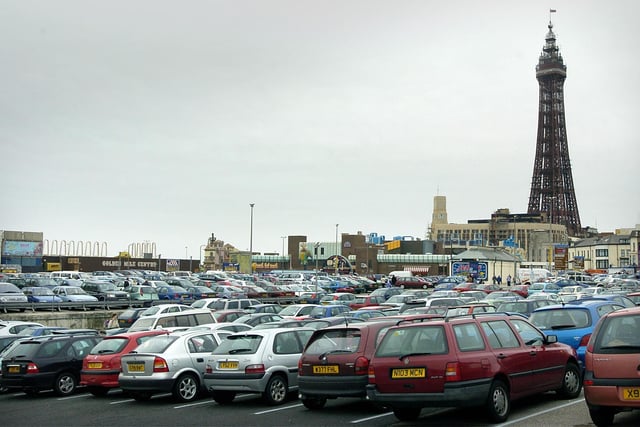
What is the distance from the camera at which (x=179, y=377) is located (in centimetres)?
1571

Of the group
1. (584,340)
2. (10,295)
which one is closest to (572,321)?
(584,340)

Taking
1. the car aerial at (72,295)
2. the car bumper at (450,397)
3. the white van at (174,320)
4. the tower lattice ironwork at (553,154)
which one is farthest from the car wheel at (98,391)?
the tower lattice ironwork at (553,154)

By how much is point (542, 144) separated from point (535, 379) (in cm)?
18129

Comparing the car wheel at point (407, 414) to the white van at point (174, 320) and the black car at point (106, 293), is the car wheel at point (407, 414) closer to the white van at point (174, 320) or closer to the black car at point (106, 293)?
the white van at point (174, 320)

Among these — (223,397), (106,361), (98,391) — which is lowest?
(98,391)

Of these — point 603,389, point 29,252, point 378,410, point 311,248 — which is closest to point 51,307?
point 378,410

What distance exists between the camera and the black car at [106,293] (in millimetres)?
46625

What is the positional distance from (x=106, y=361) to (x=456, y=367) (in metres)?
8.65

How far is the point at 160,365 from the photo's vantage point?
15.5m

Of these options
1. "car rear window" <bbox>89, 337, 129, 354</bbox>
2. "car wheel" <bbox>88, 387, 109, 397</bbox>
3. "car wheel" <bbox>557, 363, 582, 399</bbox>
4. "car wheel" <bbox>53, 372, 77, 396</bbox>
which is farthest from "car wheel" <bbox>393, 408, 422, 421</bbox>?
"car wheel" <bbox>53, 372, 77, 396</bbox>

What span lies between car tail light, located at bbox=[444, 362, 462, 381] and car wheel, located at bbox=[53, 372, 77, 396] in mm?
10064

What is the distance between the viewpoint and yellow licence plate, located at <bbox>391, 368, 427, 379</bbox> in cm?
1135

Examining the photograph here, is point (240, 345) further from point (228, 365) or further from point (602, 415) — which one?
point (602, 415)

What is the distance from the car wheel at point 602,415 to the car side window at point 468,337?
6.07ft
